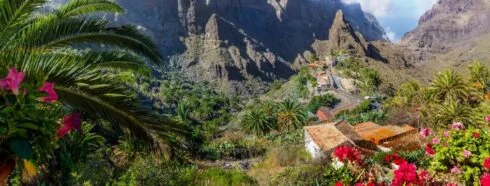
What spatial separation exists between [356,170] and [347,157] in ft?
0.91

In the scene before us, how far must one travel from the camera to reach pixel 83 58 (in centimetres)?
595

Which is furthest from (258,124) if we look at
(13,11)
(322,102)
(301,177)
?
(13,11)

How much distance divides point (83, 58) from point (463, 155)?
5.72 meters

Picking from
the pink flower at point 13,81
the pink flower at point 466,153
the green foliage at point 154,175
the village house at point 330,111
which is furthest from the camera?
the village house at point 330,111

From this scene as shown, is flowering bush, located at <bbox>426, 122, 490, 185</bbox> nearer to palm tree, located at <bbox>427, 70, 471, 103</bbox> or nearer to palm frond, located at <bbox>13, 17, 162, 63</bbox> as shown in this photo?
palm frond, located at <bbox>13, 17, 162, 63</bbox>

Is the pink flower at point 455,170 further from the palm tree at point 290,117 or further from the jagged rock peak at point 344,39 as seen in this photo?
the jagged rock peak at point 344,39

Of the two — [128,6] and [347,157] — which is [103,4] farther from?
[128,6]

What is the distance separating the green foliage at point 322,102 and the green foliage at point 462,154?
3119 inches

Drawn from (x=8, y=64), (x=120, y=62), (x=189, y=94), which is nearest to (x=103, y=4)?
(x=120, y=62)

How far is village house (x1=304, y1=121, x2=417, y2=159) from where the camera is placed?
34.2 metres

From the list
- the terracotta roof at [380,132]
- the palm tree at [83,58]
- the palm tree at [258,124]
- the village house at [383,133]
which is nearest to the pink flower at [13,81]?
the palm tree at [83,58]

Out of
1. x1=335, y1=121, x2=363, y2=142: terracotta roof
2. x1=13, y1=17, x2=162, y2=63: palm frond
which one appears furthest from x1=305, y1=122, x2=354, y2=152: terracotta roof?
x1=13, y1=17, x2=162, y2=63: palm frond

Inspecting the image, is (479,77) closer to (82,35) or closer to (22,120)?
(82,35)

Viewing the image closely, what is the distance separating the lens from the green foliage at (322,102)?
286ft
